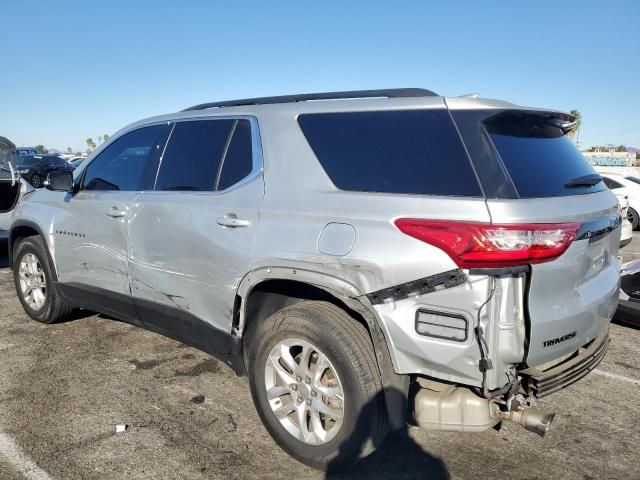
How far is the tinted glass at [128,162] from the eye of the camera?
3.66 m

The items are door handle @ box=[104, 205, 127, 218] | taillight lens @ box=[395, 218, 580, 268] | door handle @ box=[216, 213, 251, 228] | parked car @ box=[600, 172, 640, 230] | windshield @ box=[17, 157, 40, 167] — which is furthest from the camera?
windshield @ box=[17, 157, 40, 167]

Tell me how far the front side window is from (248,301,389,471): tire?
3.11ft

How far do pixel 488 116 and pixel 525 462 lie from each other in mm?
1874

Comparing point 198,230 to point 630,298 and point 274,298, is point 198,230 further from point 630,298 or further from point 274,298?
point 630,298

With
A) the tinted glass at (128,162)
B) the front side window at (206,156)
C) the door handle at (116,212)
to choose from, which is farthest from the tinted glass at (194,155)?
the door handle at (116,212)

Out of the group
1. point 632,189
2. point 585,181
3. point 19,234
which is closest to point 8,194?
point 19,234

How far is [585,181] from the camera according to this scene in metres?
2.65

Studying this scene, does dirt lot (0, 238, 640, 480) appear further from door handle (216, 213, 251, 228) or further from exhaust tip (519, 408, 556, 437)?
door handle (216, 213, 251, 228)

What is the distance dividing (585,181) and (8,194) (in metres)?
7.90

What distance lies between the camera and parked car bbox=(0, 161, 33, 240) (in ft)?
23.8

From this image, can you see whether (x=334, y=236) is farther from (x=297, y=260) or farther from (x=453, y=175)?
(x=453, y=175)

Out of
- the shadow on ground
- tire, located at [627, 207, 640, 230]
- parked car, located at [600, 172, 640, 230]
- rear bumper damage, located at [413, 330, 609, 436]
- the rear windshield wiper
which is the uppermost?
the rear windshield wiper

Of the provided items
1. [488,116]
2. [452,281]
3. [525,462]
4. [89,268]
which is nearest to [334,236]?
[452,281]

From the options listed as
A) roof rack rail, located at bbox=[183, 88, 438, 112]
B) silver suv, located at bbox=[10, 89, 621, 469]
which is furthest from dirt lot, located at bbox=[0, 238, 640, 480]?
roof rack rail, located at bbox=[183, 88, 438, 112]
